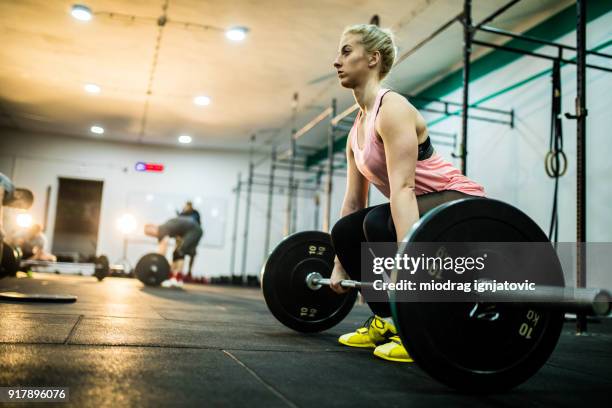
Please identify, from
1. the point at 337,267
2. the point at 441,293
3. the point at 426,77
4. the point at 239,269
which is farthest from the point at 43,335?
the point at 239,269

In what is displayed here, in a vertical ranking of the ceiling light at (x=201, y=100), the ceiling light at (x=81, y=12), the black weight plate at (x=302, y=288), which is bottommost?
the black weight plate at (x=302, y=288)

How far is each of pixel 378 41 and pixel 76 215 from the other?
10.2 m

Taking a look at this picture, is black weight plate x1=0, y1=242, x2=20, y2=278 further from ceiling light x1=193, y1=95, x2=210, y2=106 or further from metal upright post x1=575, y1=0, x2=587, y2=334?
metal upright post x1=575, y1=0, x2=587, y2=334

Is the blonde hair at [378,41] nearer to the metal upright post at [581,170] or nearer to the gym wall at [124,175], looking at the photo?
the metal upright post at [581,170]

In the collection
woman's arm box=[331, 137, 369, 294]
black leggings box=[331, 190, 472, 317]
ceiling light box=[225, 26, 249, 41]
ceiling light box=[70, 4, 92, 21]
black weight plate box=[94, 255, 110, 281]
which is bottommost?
black weight plate box=[94, 255, 110, 281]

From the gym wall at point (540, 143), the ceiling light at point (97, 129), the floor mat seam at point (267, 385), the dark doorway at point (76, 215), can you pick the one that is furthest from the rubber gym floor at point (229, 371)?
the dark doorway at point (76, 215)

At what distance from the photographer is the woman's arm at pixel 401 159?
1.22 meters

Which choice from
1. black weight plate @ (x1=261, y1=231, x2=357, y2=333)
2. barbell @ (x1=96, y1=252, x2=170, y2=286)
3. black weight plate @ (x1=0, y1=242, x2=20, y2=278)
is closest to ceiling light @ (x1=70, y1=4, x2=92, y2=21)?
black weight plate @ (x1=0, y1=242, x2=20, y2=278)

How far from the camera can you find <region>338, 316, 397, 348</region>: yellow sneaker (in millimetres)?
1677

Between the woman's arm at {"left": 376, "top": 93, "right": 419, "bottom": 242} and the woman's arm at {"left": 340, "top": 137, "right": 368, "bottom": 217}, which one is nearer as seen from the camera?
the woman's arm at {"left": 376, "top": 93, "right": 419, "bottom": 242}

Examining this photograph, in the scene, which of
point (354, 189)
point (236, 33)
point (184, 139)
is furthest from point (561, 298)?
point (184, 139)

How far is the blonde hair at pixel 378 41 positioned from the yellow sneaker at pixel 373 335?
0.80 m

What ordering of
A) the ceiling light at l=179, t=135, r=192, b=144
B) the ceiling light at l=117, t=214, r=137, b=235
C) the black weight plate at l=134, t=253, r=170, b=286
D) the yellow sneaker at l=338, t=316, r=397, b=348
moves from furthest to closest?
1. the ceiling light at l=179, t=135, r=192, b=144
2. the ceiling light at l=117, t=214, r=137, b=235
3. the black weight plate at l=134, t=253, r=170, b=286
4. the yellow sneaker at l=338, t=316, r=397, b=348

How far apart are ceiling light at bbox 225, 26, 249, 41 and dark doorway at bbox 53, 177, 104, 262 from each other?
6264mm
